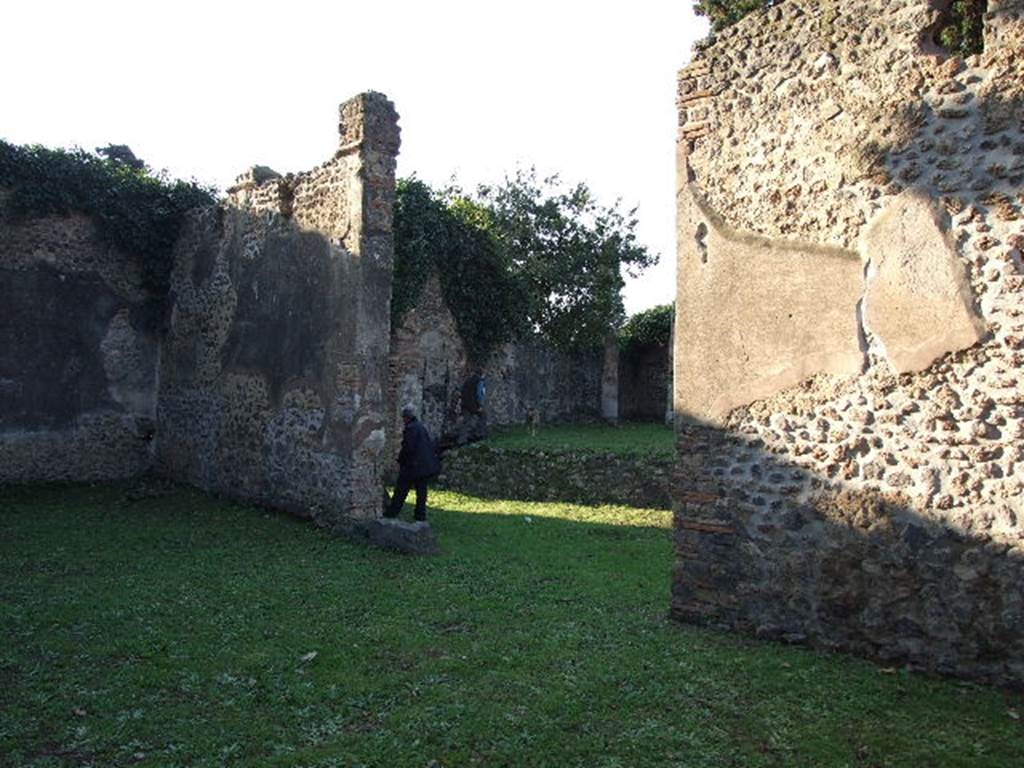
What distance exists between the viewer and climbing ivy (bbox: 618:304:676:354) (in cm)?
2583

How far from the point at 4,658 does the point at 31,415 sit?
8160 mm

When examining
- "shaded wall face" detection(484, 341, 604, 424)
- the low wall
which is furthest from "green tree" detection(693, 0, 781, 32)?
"shaded wall face" detection(484, 341, 604, 424)

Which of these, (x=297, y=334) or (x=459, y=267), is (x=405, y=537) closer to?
(x=297, y=334)

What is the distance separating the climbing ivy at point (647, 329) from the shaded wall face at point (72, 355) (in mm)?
15631

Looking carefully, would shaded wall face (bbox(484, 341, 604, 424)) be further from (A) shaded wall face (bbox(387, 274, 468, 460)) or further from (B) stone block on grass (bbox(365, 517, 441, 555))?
(B) stone block on grass (bbox(365, 517, 441, 555))

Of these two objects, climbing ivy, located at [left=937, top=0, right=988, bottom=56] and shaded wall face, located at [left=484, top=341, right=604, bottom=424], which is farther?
shaded wall face, located at [left=484, top=341, right=604, bottom=424]

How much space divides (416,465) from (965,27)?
6747 mm

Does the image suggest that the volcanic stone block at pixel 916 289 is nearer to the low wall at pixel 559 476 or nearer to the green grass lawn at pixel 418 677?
the green grass lawn at pixel 418 677

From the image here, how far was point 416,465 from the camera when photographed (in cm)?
952

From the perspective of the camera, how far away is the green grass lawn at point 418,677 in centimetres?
382

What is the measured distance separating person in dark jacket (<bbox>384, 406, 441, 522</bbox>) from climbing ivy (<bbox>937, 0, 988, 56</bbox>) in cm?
646

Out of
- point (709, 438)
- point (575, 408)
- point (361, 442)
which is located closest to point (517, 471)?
point (361, 442)

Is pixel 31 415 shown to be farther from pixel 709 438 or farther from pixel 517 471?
pixel 709 438

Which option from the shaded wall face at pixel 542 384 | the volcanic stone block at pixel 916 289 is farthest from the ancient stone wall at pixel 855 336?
the shaded wall face at pixel 542 384
